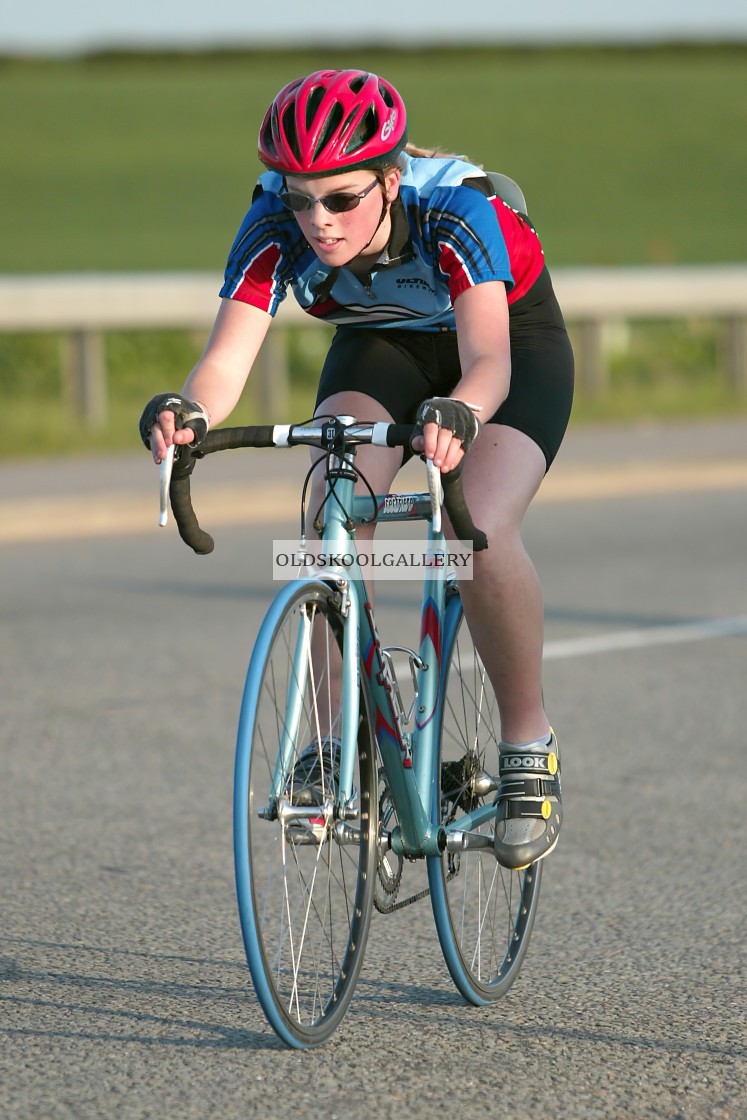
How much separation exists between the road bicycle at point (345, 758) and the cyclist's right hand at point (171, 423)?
0.12ft

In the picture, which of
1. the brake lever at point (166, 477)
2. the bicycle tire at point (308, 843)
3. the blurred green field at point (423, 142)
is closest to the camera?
the bicycle tire at point (308, 843)

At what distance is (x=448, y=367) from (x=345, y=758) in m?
1.07

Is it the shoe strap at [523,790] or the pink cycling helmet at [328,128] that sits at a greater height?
the pink cycling helmet at [328,128]

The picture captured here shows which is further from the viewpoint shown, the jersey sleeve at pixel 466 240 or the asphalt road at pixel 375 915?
the jersey sleeve at pixel 466 240

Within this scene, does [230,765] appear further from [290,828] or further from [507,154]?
[507,154]

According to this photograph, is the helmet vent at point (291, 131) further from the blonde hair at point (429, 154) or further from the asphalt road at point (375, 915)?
the asphalt road at point (375, 915)

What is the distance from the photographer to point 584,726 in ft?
22.5

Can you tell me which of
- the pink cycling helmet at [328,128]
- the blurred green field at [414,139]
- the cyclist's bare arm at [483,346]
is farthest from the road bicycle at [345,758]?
the blurred green field at [414,139]

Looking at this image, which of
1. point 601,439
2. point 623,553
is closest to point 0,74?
point 601,439

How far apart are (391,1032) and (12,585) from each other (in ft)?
21.8

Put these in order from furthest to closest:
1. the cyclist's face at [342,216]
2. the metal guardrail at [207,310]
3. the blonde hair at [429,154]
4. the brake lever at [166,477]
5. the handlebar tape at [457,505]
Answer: the metal guardrail at [207,310], the blonde hair at [429,154], the cyclist's face at [342,216], the brake lever at [166,477], the handlebar tape at [457,505]

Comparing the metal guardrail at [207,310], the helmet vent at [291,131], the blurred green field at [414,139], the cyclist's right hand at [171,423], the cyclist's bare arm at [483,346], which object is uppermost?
the blurred green field at [414,139]

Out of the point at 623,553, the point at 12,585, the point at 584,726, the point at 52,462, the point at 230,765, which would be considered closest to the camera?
Result: the point at 230,765

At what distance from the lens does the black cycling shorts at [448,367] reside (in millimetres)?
4059
